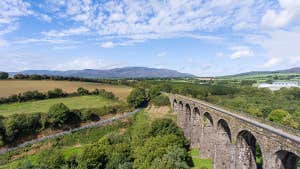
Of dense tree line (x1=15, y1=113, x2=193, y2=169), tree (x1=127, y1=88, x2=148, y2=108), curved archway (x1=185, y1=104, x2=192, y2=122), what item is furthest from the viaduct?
tree (x1=127, y1=88, x2=148, y2=108)

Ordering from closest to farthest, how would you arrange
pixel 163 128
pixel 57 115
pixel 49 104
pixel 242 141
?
1. pixel 242 141
2. pixel 163 128
3. pixel 57 115
4. pixel 49 104

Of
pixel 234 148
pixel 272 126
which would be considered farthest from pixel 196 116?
pixel 272 126

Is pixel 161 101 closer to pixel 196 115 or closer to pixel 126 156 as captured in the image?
pixel 196 115

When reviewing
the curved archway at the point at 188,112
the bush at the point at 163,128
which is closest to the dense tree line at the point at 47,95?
the curved archway at the point at 188,112

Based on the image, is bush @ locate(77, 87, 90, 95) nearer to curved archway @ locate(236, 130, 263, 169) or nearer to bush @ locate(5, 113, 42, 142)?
bush @ locate(5, 113, 42, 142)

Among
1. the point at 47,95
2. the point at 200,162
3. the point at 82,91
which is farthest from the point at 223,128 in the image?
the point at 82,91

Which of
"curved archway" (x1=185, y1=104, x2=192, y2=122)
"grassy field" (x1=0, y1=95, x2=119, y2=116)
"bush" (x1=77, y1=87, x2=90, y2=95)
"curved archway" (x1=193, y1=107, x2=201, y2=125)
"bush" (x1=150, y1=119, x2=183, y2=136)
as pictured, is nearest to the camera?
"curved archway" (x1=193, y1=107, x2=201, y2=125)

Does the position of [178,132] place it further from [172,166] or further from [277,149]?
[277,149]
